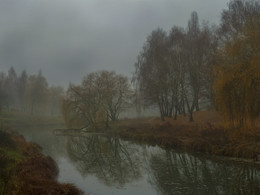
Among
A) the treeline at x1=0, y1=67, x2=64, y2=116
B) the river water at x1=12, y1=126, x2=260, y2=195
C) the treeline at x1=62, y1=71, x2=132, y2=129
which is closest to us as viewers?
the river water at x1=12, y1=126, x2=260, y2=195

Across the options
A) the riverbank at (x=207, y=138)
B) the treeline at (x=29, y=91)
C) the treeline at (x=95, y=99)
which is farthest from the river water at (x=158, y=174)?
the treeline at (x=29, y=91)

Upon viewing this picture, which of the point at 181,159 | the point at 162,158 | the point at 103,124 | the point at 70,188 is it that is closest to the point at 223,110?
the point at 181,159

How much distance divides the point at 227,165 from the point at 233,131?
2.19 meters

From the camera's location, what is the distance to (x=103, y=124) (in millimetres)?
38031

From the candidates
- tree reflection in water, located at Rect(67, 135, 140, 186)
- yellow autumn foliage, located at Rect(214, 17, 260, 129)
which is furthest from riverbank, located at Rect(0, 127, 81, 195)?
yellow autumn foliage, located at Rect(214, 17, 260, 129)

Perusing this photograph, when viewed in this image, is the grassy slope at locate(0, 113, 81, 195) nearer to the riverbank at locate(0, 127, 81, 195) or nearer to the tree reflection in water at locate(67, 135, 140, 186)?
the riverbank at locate(0, 127, 81, 195)

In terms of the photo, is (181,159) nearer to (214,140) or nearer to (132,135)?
(214,140)

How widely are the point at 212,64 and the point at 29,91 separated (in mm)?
51705

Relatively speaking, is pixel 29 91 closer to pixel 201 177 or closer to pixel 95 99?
pixel 95 99

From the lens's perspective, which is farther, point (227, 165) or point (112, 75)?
point (112, 75)

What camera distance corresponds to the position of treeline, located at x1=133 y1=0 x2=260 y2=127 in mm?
13602

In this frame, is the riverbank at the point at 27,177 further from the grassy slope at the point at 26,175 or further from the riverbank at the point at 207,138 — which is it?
the riverbank at the point at 207,138

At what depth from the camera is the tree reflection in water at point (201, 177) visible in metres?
9.86

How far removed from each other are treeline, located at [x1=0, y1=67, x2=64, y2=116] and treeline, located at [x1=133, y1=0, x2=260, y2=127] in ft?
121
